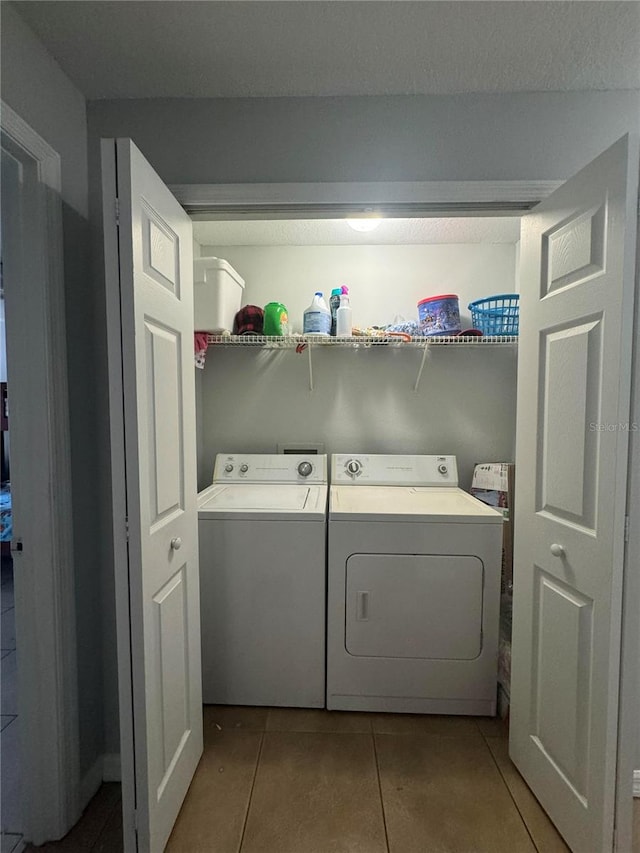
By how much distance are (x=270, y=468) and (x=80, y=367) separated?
1.15m

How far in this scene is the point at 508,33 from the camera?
1.11 metres

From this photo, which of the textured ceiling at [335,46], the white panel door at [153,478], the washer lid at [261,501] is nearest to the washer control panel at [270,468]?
the washer lid at [261,501]

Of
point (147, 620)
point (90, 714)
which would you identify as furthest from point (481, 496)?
point (90, 714)

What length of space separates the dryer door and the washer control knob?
2.09ft

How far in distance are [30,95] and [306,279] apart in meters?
1.48

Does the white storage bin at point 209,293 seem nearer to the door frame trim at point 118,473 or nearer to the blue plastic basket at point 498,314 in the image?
the door frame trim at point 118,473

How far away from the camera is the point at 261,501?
1845 millimetres

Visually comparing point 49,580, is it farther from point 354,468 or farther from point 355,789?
point 354,468

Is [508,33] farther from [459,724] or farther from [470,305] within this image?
[459,724]

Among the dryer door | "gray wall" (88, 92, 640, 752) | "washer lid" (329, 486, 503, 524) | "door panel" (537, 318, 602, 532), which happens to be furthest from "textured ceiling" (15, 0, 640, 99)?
the dryer door

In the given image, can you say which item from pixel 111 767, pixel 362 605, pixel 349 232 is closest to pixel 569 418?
pixel 362 605

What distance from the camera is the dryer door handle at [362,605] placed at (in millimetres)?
1680

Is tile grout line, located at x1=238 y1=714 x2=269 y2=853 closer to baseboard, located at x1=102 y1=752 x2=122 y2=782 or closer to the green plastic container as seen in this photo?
baseboard, located at x1=102 y1=752 x2=122 y2=782

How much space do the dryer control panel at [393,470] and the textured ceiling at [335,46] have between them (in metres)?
1.64
